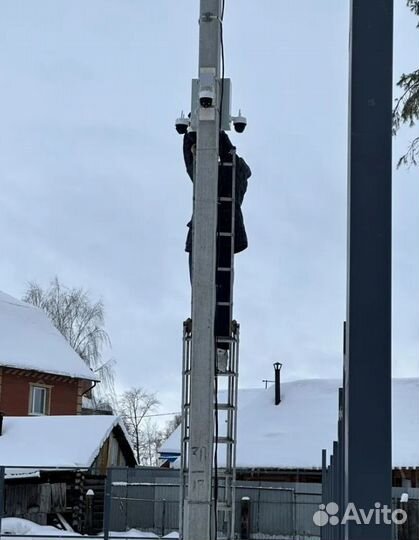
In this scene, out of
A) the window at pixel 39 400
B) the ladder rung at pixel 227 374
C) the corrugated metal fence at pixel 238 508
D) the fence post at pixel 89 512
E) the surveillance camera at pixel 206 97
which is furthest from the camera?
the window at pixel 39 400

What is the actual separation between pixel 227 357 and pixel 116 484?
18.9 m

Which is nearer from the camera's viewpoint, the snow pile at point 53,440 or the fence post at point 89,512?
the fence post at point 89,512

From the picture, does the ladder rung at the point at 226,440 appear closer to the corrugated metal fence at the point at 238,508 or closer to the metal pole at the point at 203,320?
the metal pole at the point at 203,320

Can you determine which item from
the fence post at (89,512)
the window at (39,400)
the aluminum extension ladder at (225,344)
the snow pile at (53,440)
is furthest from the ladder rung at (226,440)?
the window at (39,400)

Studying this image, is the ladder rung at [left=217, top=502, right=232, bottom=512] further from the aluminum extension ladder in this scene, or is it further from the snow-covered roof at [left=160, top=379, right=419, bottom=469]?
the snow-covered roof at [left=160, top=379, right=419, bottom=469]

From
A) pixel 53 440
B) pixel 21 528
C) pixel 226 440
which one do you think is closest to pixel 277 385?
pixel 53 440

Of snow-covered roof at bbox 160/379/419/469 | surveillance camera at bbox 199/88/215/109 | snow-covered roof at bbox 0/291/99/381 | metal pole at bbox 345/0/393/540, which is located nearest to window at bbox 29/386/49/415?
snow-covered roof at bbox 0/291/99/381

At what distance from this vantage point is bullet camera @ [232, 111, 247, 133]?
6457mm

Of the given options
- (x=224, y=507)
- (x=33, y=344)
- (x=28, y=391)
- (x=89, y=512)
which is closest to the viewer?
(x=224, y=507)

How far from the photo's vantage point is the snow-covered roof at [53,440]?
77.9 ft

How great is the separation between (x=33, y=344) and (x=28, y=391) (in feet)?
8.51

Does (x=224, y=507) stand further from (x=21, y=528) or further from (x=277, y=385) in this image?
(x=277, y=385)

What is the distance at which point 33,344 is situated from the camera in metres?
34.3

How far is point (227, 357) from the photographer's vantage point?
6.68m
